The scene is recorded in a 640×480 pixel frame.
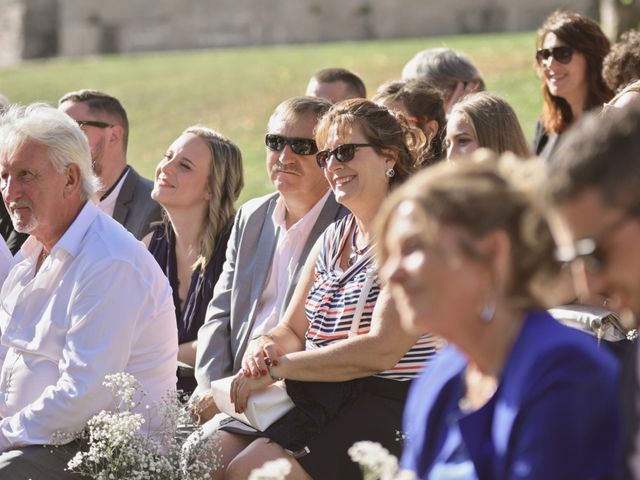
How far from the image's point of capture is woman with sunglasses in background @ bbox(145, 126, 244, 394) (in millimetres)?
6312

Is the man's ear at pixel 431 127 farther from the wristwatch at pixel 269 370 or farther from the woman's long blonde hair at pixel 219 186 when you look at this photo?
the wristwatch at pixel 269 370

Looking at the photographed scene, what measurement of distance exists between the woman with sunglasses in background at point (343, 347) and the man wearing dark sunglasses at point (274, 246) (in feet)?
1.81

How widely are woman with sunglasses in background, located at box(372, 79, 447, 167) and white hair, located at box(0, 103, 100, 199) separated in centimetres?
177

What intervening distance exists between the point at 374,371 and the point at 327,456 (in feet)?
1.28

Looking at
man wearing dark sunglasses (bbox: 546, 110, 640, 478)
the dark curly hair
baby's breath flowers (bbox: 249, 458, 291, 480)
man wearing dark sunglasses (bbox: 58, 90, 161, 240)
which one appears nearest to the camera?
man wearing dark sunglasses (bbox: 546, 110, 640, 478)

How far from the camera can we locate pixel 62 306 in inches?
185

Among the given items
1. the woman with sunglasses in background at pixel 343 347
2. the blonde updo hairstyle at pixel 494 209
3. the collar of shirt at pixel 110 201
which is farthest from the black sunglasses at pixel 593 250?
the collar of shirt at pixel 110 201

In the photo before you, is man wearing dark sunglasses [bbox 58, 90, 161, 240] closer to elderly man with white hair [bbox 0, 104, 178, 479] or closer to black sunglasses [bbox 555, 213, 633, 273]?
elderly man with white hair [bbox 0, 104, 178, 479]

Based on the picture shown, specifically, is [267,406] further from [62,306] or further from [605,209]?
[605,209]

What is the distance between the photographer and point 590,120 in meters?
2.58

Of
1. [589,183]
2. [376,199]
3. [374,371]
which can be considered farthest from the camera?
[376,199]

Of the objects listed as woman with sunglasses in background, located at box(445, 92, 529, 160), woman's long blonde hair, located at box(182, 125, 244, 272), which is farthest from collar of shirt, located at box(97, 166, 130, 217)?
woman with sunglasses in background, located at box(445, 92, 529, 160)

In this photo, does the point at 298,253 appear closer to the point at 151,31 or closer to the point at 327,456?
the point at 327,456

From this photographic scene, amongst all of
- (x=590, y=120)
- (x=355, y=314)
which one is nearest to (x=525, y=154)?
(x=355, y=314)
